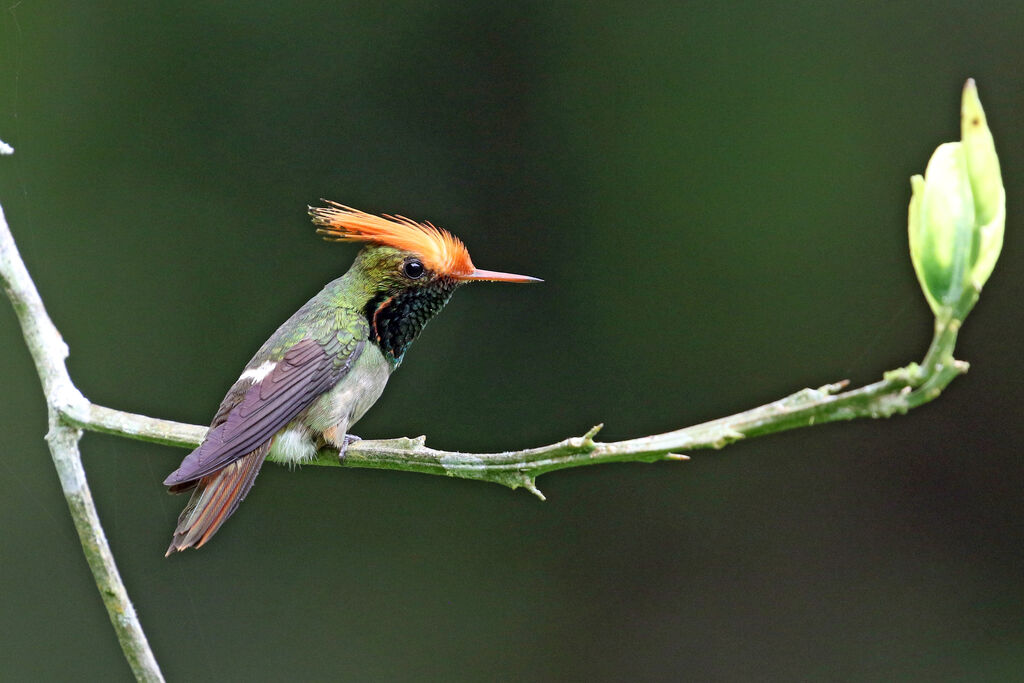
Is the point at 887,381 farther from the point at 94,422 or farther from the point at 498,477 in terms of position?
the point at 94,422

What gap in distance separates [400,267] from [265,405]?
360 mm

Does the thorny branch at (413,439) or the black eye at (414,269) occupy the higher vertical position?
the black eye at (414,269)

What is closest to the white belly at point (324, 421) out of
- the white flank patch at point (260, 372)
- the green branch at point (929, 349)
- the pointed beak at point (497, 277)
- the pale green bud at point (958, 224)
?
the white flank patch at point (260, 372)

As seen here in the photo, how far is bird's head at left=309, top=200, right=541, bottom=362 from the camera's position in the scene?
1.80 m

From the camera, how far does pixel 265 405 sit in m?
1.79

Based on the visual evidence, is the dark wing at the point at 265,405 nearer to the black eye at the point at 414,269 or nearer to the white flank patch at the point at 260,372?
the white flank patch at the point at 260,372

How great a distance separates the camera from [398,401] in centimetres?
405

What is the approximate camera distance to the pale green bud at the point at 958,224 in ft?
3.01

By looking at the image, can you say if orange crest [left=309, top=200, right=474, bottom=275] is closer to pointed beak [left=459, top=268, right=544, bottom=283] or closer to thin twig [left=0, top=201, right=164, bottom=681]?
pointed beak [left=459, top=268, right=544, bottom=283]

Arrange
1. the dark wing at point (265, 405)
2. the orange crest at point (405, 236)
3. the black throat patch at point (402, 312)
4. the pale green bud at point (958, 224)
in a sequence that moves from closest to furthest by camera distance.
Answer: the pale green bud at point (958, 224), the dark wing at point (265, 405), the orange crest at point (405, 236), the black throat patch at point (402, 312)

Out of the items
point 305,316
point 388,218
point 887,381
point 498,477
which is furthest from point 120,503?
point 887,381

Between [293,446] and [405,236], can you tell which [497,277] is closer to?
[405,236]

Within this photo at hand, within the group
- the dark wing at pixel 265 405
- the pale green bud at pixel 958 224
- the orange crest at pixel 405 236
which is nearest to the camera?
the pale green bud at pixel 958 224

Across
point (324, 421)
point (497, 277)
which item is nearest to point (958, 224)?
point (497, 277)
